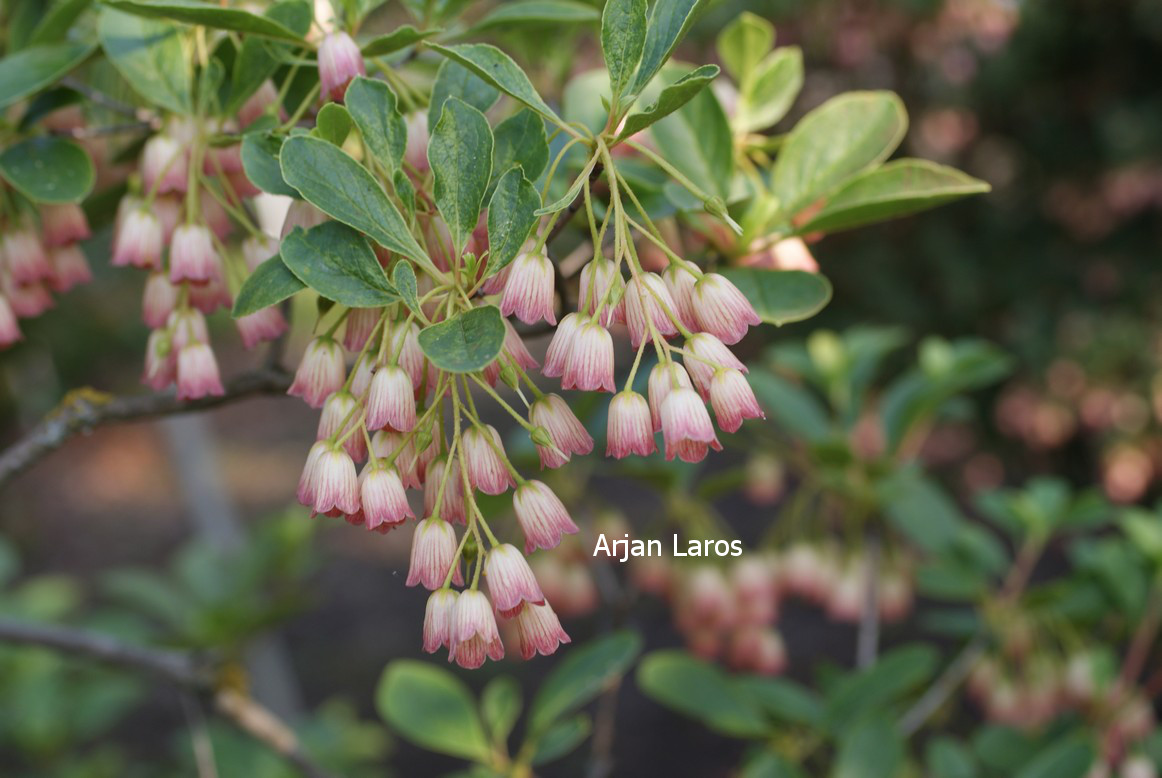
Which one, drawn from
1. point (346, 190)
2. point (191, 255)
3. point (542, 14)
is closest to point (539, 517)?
point (346, 190)

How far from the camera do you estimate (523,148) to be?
2.43ft

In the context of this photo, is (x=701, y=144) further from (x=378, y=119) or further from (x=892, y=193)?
(x=378, y=119)

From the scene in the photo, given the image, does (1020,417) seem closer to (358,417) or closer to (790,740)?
(790,740)

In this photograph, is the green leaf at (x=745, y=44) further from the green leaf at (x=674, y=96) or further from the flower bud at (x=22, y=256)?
the flower bud at (x=22, y=256)

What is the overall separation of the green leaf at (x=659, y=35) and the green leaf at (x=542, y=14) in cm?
24

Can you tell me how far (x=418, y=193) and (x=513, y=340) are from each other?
0.15 m

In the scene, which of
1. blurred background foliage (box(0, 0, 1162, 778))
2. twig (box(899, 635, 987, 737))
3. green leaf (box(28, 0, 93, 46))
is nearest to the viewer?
green leaf (box(28, 0, 93, 46))

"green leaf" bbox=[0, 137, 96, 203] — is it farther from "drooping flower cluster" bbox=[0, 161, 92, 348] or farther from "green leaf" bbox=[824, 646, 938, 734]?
"green leaf" bbox=[824, 646, 938, 734]

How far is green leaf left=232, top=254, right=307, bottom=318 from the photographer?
2.28ft

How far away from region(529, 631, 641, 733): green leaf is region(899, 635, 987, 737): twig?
0.70 metres

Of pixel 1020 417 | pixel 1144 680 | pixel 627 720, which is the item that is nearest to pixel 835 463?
pixel 1144 680

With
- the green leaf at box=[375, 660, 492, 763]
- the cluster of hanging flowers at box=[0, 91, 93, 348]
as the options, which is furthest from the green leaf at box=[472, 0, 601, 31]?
the green leaf at box=[375, 660, 492, 763]

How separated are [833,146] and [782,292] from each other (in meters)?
0.19

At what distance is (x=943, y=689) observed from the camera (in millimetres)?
1714
